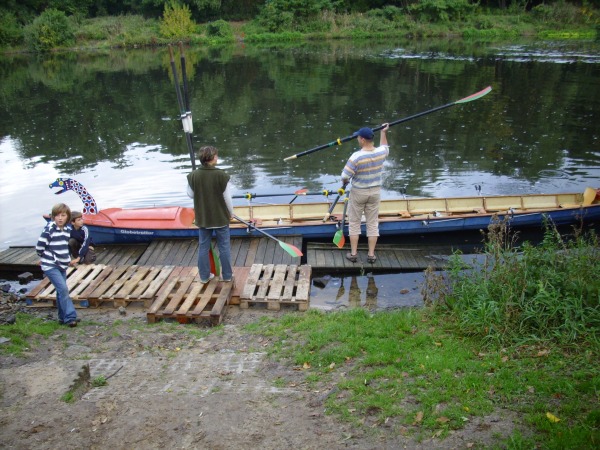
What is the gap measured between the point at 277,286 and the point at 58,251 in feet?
10.2

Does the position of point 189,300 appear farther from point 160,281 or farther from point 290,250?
point 290,250

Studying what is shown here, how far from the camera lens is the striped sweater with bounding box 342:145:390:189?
8.08 meters

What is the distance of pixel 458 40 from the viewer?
43.0 meters

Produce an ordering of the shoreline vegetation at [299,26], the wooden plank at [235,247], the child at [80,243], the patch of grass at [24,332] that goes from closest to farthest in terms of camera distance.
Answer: the patch of grass at [24,332] < the child at [80,243] < the wooden plank at [235,247] < the shoreline vegetation at [299,26]

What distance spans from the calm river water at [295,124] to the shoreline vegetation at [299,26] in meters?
8.81

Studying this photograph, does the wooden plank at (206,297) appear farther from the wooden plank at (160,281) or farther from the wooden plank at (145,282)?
the wooden plank at (145,282)

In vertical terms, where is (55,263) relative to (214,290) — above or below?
above

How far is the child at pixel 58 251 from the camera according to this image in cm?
652

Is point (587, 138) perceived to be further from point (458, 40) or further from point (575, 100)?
point (458, 40)

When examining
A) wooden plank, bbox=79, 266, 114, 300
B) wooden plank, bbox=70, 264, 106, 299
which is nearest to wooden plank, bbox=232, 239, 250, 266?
wooden plank, bbox=79, 266, 114, 300

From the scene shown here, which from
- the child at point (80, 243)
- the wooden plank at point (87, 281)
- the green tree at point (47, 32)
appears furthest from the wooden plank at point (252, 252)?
the green tree at point (47, 32)

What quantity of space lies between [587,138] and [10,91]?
91.6 ft

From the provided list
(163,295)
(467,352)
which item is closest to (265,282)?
(163,295)

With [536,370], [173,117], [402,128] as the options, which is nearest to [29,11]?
[173,117]
